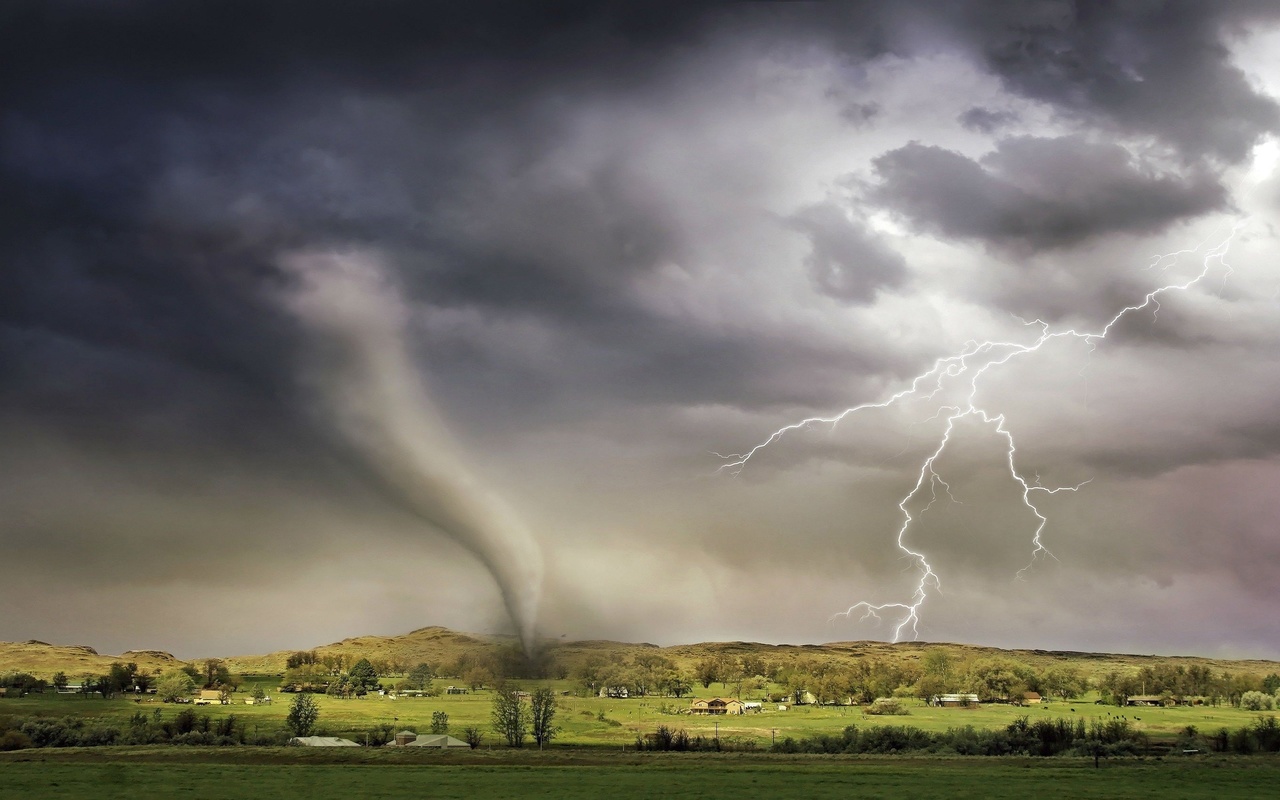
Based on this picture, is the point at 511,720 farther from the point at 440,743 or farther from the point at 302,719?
the point at 302,719

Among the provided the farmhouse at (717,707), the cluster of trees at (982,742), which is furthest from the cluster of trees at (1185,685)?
the cluster of trees at (982,742)

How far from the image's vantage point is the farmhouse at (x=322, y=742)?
97200 millimetres

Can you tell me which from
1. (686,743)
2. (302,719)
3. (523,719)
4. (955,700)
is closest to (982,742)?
(686,743)

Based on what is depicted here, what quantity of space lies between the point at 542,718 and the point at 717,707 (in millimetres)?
46832

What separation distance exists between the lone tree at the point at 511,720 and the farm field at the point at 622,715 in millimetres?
2033

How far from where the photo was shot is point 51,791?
196ft

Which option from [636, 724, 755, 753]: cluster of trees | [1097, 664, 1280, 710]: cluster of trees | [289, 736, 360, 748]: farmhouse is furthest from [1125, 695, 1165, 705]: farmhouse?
[289, 736, 360, 748]: farmhouse

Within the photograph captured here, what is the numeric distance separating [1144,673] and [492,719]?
130310 millimetres

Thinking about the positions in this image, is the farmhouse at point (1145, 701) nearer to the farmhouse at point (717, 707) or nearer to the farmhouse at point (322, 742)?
the farmhouse at point (717, 707)

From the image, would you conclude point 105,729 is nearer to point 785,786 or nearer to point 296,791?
point 296,791

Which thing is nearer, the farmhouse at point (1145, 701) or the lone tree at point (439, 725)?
the lone tree at point (439, 725)

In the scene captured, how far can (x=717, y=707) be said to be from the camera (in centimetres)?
14662

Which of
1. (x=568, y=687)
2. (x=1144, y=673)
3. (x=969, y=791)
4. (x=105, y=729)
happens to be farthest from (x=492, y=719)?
(x=1144, y=673)

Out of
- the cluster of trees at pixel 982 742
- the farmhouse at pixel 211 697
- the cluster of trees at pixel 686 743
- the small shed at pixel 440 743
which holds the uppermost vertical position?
the cluster of trees at pixel 982 742
